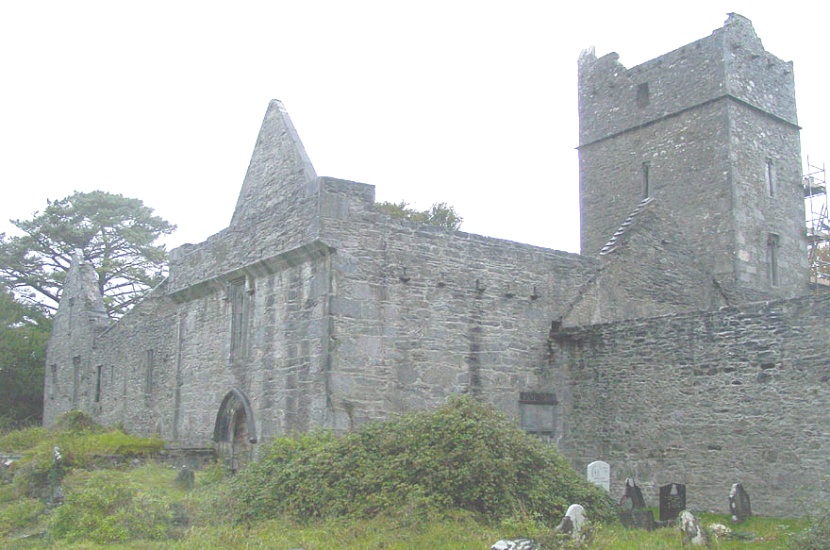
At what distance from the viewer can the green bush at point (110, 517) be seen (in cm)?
1021

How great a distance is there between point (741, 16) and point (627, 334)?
13.2 m

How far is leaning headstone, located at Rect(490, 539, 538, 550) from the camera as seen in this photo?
8.72 m

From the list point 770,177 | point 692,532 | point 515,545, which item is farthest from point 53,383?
point 692,532

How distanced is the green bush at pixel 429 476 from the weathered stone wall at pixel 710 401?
3.18 metres

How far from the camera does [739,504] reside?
12836 millimetres

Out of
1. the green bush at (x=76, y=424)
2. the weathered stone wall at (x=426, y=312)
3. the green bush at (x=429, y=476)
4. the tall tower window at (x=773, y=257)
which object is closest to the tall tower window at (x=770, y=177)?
the tall tower window at (x=773, y=257)

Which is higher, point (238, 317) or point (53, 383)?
point (238, 317)

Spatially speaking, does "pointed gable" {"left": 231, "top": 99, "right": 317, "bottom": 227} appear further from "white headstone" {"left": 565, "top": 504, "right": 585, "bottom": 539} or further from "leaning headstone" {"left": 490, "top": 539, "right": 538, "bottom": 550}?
"leaning headstone" {"left": 490, "top": 539, "right": 538, "bottom": 550}

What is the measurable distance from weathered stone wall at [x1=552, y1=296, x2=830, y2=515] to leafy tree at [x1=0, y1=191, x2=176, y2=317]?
3168 cm

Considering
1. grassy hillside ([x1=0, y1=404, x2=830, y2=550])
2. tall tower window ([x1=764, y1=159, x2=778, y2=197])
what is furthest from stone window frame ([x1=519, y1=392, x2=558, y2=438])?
tall tower window ([x1=764, y1=159, x2=778, y2=197])

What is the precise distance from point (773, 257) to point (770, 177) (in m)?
2.21

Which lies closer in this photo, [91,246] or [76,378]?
[76,378]

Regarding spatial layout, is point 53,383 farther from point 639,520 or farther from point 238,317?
point 639,520

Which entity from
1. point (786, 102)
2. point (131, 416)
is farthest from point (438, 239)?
point (786, 102)
